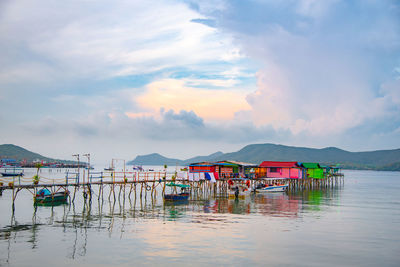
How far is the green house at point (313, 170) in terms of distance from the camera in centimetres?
9353

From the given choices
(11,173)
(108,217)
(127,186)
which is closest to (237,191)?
(108,217)

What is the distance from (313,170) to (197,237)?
245ft

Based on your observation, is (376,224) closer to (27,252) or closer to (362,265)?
(362,265)

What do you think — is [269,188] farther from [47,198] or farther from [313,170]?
[47,198]

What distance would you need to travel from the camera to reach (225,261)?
74.0ft

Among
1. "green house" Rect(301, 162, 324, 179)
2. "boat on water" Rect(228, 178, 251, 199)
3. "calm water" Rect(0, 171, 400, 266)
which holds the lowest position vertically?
"calm water" Rect(0, 171, 400, 266)

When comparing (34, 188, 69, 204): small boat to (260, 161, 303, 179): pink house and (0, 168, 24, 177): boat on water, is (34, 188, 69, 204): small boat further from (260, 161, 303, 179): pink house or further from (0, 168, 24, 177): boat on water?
(260, 161, 303, 179): pink house

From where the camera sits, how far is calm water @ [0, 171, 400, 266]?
23.0 meters

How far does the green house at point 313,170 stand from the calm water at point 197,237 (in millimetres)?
48630

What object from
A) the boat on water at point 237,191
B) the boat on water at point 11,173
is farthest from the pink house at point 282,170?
the boat on water at point 11,173

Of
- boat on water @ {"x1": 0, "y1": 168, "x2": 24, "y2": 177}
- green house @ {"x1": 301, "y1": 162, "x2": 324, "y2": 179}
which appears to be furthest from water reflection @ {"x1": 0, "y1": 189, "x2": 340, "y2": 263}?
green house @ {"x1": 301, "y1": 162, "x2": 324, "y2": 179}

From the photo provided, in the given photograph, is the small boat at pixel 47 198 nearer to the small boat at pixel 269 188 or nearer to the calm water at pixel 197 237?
the calm water at pixel 197 237

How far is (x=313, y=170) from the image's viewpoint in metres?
97.2

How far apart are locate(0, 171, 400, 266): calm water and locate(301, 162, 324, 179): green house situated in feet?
160
